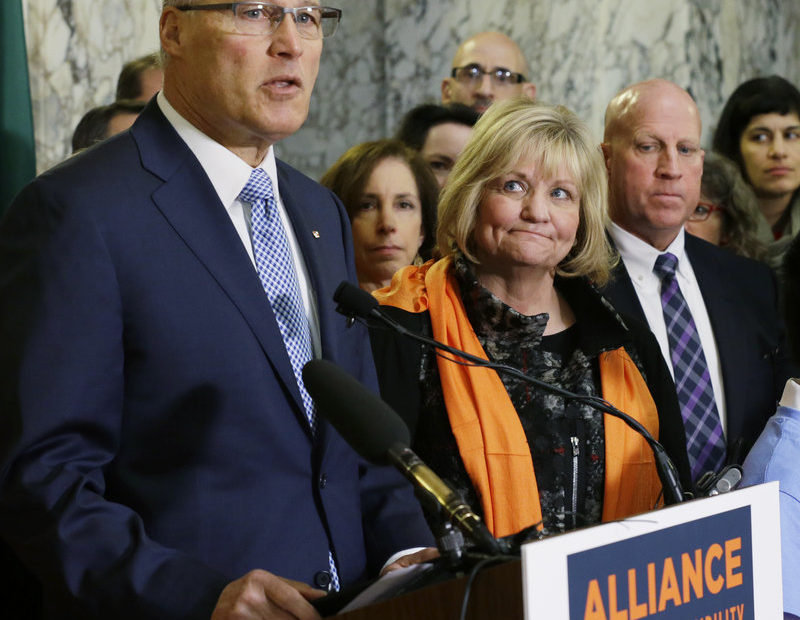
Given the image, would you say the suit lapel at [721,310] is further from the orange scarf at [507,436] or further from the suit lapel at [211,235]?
the suit lapel at [211,235]

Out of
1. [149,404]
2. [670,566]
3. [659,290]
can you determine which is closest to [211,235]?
[149,404]

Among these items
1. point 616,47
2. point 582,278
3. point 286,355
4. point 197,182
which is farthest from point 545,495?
point 616,47

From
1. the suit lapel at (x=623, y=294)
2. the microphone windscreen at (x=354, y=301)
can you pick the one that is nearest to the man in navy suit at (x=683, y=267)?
the suit lapel at (x=623, y=294)

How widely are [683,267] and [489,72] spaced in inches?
62.9

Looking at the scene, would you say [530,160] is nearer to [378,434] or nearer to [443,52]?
[378,434]

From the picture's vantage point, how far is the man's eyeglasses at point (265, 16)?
5.77ft

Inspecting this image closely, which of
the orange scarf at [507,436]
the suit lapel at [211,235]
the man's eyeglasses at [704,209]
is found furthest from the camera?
the man's eyeglasses at [704,209]

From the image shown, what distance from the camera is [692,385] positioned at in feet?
10.2

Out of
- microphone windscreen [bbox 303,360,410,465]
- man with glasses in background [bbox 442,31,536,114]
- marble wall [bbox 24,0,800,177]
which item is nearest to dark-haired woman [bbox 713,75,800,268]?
marble wall [bbox 24,0,800,177]

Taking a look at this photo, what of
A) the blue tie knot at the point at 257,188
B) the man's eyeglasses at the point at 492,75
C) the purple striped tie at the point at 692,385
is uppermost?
the man's eyeglasses at the point at 492,75

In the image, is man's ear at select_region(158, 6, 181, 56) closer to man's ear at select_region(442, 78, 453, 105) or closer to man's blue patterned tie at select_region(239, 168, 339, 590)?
man's blue patterned tie at select_region(239, 168, 339, 590)

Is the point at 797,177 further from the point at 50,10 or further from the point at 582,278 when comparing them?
the point at 50,10

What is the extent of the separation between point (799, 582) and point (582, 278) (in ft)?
3.71

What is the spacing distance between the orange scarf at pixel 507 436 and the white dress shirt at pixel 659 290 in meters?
0.51
